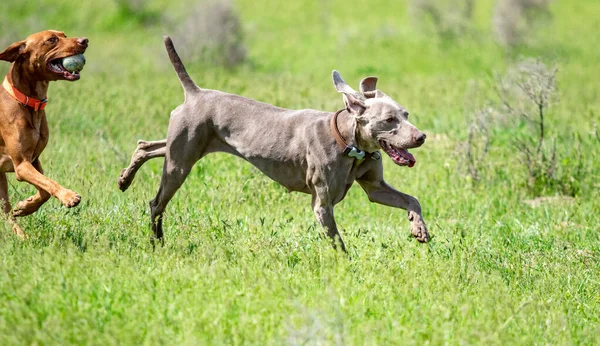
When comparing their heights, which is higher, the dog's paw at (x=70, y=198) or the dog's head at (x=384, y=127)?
the dog's head at (x=384, y=127)

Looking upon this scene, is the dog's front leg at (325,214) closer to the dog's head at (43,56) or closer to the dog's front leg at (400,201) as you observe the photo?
the dog's front leg at (400,201)

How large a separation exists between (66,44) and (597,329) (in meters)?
4.28

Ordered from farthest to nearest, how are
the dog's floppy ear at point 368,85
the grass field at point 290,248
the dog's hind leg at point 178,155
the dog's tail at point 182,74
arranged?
the dog's tail at point 182,74 → the dog's hind leg at point 178,155 → the dog's floppy ear at point 368,85 → the grass field at point 290,248

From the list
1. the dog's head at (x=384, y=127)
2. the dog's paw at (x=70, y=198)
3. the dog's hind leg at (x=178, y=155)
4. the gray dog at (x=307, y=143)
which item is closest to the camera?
the dog's paw at (x=70, y=198)

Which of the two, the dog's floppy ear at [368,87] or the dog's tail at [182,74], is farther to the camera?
the dog's tail at [182,74]

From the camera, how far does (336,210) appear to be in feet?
28.0

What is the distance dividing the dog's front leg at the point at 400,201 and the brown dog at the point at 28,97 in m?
2.36

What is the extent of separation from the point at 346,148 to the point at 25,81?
2.49 meters

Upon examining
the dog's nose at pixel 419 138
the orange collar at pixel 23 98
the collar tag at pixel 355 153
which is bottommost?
the collar tag at pixel 355 153

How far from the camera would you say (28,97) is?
6480 mm

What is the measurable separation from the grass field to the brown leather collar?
677mm

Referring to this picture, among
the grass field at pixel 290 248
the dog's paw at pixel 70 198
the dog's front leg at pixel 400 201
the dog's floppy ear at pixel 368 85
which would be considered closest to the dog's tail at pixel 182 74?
the grass field at pixel 290 248

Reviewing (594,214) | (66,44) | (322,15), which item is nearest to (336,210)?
(594,214)

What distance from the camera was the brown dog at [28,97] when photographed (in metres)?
6.39
